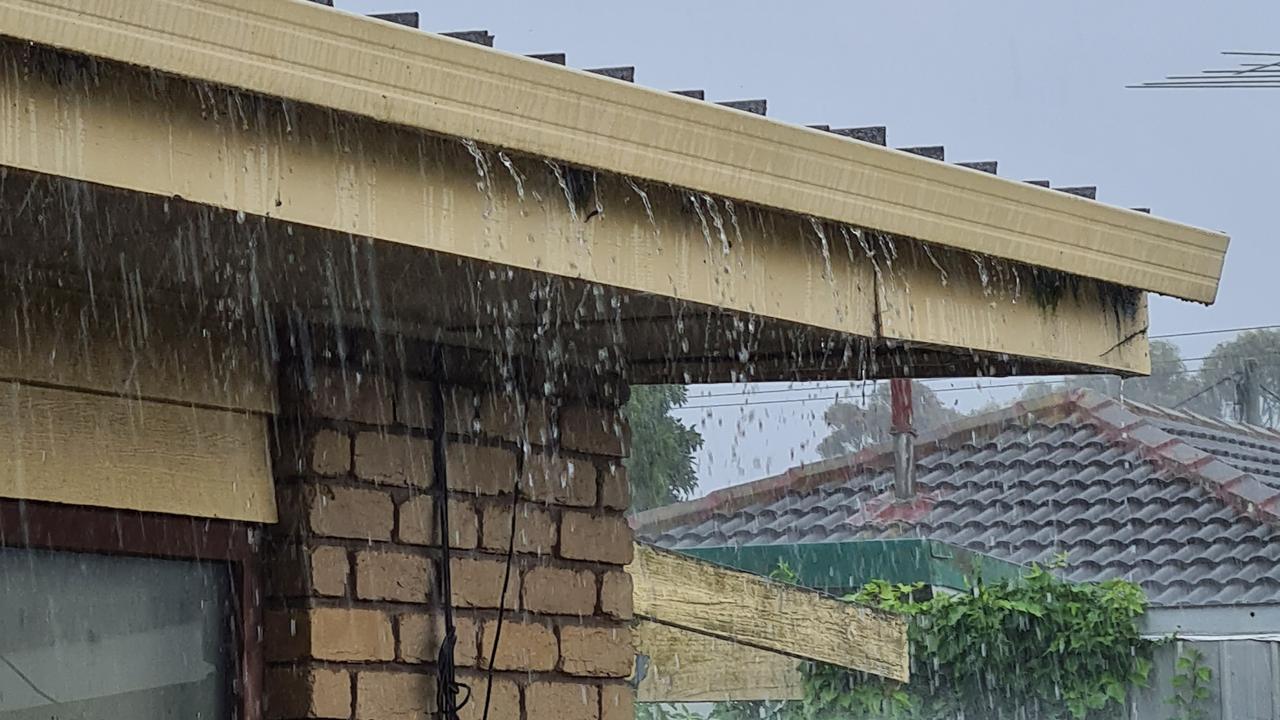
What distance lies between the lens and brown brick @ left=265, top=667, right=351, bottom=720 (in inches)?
124

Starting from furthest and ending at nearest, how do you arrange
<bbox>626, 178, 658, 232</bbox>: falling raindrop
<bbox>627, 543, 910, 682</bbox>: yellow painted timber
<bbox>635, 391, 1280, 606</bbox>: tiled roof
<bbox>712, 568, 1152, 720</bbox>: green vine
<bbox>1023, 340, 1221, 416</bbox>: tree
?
<bbox>1023, 340, 1221, 416</bbox>: tree, <bbox>635, 391, 1280, 606</bbox>: tiled roof, <bbox>712, 568, 1152, 720</bbox>: green vine, <bbox>627, 543, 910, 682</bbox>: yellow painted timber, <bbox>626, 178, 658, 232</bbox>: falling raindrop

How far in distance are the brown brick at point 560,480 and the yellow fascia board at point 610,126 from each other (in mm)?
976

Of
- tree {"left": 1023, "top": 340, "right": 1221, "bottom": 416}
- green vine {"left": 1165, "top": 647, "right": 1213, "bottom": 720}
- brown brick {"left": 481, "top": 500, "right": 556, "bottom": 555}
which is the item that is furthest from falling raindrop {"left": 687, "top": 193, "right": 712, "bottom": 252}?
tree {"left": 1023, "top": 340, "right": 1221, "bottom": 416}

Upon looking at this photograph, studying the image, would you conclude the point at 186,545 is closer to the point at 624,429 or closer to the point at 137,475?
the point at 137,475

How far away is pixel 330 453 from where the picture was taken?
129 inches

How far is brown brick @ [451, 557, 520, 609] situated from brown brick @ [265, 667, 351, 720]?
1.01 ft

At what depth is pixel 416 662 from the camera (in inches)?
132

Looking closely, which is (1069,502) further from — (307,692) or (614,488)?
(307,692)

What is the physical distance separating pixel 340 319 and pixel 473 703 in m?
0.75

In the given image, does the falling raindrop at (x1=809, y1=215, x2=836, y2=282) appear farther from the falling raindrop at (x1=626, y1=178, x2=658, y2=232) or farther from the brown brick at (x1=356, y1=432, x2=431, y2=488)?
the brown brick at (x1=356, y1=432, x2=431, y2=488)

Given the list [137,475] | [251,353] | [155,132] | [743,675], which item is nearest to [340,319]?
[251,353]

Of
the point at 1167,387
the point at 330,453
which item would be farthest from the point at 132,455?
the point at 1167,387

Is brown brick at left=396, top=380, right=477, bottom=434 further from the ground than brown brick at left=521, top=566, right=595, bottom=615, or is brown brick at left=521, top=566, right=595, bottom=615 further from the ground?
brown brick at left=396, top=380, right=477, bottom=434

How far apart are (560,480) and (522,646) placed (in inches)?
13.7
